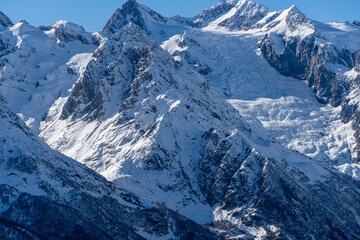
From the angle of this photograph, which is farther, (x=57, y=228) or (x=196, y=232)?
(x=196, y=232)

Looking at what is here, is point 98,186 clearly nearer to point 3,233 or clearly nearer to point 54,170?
point 54,170

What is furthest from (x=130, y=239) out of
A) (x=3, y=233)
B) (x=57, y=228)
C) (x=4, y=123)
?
(x=4, y=123)

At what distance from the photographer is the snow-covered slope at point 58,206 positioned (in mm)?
167500

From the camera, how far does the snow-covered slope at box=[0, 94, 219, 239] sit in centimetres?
16750

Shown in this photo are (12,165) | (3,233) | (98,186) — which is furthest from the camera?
(98,186)

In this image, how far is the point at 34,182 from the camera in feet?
584

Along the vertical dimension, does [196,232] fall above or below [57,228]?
below

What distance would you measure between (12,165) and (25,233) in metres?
24.9

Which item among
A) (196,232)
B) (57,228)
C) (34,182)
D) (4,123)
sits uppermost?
(4,123)

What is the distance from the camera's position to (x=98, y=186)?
198 m

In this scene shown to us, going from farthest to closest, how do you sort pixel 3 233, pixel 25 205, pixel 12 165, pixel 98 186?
pixel 98 186 → pixel 12 165 → pixel 25 205 → pixel 3 233

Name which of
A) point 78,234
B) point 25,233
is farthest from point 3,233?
point 78,234

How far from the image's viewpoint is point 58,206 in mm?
174375

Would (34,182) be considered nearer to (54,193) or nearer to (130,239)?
Result: (54,193)
